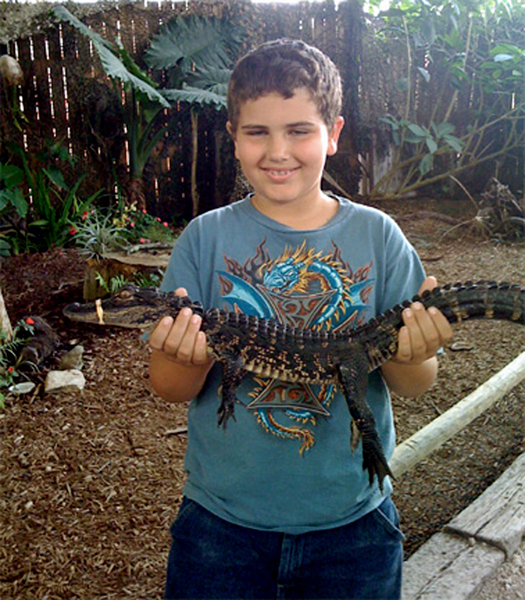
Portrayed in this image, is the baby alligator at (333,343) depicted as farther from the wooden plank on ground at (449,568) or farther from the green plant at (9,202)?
the green plant at (9,202)

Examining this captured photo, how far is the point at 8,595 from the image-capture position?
186 cm

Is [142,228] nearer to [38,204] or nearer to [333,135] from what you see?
[38,204]

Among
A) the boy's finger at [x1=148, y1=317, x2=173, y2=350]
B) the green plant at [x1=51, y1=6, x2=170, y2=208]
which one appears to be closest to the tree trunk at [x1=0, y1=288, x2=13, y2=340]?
the green plant at [x1=51, y1=6, x2=170, y2=208]

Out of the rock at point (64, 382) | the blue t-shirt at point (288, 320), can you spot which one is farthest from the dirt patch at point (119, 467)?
the blue t-shirt at point (288, 320)

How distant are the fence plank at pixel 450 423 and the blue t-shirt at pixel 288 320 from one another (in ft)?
2.60

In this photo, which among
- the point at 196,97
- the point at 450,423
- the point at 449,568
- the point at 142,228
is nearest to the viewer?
the point at 449,568

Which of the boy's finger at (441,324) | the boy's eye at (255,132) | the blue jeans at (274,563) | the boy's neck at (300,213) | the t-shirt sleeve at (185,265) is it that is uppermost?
the boy's eye at (255,132)

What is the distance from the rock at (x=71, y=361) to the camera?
313cm

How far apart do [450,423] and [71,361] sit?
6.30 ft

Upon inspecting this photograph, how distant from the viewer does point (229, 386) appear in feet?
3.92

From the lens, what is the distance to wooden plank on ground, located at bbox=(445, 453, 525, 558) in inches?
75.5

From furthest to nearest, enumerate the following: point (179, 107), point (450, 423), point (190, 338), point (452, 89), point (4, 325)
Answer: point (452, 89), point (179, 107), point (4, 325), point (450, 423), point (190, 338)

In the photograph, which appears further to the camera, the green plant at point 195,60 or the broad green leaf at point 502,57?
the broad green leaf at point 502,57

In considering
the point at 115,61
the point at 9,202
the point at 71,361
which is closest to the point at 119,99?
the point at 115,61
